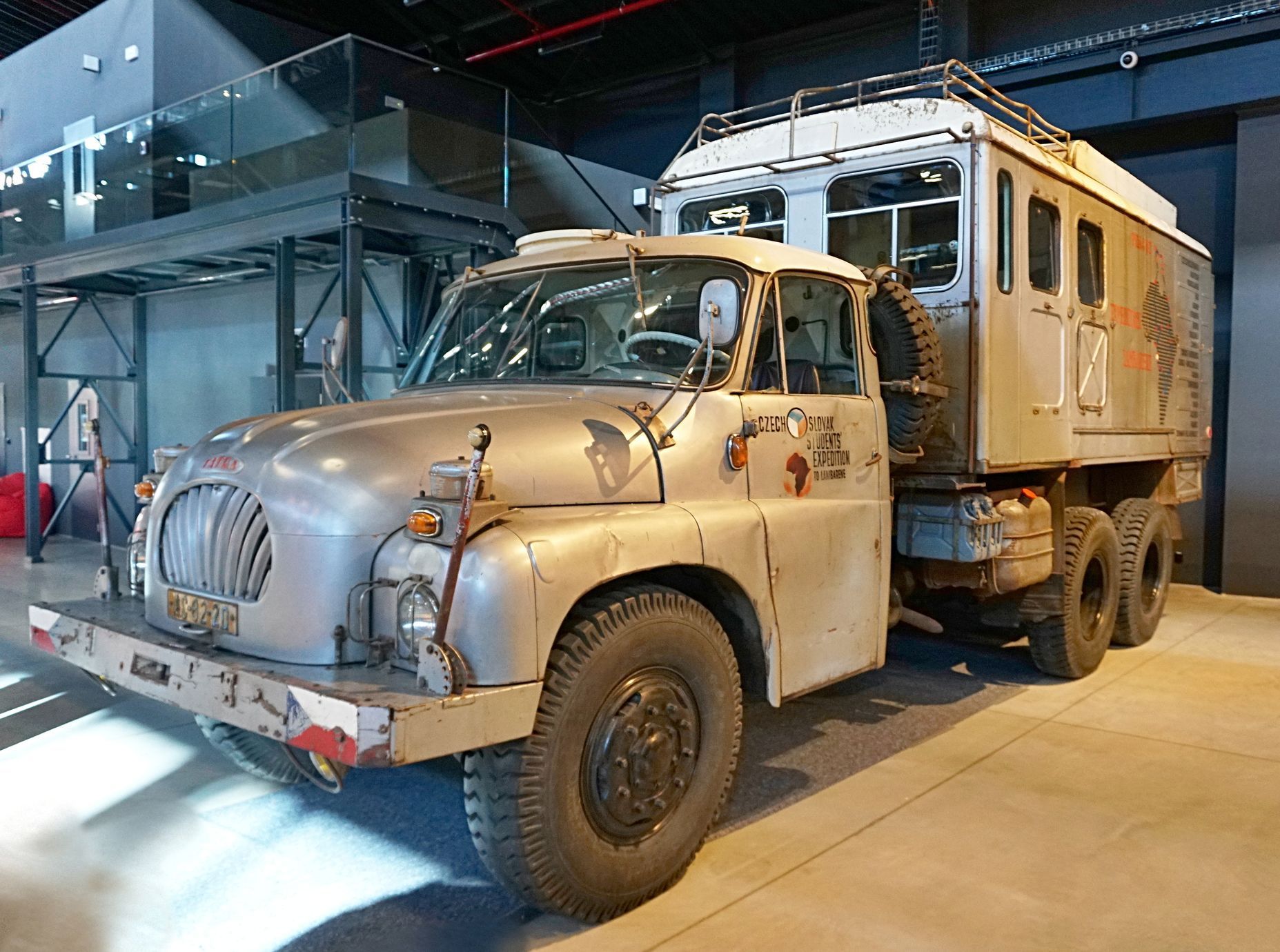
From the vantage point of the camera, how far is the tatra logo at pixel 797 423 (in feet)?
14.4

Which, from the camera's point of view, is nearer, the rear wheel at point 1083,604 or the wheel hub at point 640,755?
the wheel hub at point 640,755

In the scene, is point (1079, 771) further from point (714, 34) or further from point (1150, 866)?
point (714, 34)

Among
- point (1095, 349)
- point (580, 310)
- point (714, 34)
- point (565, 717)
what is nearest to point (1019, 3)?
point (714, 34)

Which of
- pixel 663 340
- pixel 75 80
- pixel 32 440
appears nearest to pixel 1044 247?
pixel 663 340

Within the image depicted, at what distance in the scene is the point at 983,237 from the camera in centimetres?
557

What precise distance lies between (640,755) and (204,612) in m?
1.52

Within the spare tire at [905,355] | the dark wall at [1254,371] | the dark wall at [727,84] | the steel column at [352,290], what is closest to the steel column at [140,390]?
the steel column at [352,290]

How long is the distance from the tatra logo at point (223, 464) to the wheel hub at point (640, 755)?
1.43m

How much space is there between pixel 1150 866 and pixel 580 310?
313 cm

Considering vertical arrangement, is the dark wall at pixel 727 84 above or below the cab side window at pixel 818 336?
above

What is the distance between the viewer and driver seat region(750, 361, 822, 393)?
4.33 metres

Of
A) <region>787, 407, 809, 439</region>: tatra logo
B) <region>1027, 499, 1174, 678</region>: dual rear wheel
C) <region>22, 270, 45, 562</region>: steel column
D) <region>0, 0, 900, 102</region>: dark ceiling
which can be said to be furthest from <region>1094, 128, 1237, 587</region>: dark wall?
<region>22, 270, 45, 562</region>: steel column

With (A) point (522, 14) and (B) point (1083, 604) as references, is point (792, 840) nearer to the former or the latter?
(B) point (1083, 604)

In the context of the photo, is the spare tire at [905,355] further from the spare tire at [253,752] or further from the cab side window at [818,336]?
the spare tire at [253,752]
